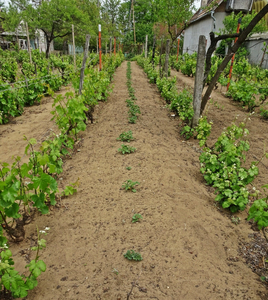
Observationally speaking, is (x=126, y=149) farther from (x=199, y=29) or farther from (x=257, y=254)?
(x=199, y=29)

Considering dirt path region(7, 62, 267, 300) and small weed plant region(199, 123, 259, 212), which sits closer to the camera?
dirt path region(7, 62, 267, 300)

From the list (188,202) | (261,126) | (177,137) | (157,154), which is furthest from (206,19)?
(188,202)

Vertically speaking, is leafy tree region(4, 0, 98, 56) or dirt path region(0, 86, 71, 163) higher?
leafy tree region(4, 0, 98, 56)

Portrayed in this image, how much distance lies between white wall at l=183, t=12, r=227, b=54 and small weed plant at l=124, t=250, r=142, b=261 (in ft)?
60.8

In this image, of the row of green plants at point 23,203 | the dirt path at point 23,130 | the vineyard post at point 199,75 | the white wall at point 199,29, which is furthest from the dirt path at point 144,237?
the white wall at point 199,29

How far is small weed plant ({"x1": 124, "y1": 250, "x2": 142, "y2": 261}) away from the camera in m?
2.46

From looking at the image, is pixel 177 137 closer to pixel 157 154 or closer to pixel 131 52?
pixel 157 154

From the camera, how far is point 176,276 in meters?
2.33

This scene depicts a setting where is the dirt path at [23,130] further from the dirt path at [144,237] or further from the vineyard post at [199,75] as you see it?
the vineyard post at [199,75]

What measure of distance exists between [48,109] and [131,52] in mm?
31312

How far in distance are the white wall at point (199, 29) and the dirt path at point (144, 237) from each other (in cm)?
1696

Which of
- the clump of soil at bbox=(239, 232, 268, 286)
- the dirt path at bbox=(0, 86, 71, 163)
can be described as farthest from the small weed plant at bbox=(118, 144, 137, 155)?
the clump of soil at bbox=(239, 232, 268, 286)

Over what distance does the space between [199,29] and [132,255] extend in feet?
75.0

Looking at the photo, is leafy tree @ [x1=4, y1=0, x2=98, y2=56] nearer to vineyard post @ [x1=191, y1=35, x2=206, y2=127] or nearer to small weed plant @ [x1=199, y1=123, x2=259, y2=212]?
vineyard post @ [x1=191, y1=35, x2=206, y2=127]
